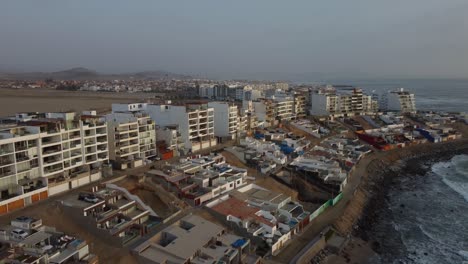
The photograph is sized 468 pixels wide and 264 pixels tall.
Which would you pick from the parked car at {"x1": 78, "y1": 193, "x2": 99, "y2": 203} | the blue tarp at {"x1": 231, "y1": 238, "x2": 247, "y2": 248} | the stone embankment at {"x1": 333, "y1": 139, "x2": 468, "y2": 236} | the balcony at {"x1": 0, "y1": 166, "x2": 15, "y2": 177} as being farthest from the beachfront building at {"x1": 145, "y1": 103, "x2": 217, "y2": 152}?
the blue tarp at {"x1": 231, "y1": 238, "x2": 247, "y2": 248}

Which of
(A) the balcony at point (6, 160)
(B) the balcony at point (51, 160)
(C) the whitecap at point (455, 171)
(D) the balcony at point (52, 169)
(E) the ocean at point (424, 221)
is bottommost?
(C) the whitecap at point (455, 171)

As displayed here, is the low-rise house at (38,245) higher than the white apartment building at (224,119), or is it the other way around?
the white apartment building at (224,119)

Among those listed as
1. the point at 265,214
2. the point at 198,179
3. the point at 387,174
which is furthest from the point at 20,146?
the point at 387,174

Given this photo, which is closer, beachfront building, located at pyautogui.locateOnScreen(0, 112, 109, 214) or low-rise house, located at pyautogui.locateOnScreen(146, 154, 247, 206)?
beachfront building, located at pyautogui.locateOnScreen(0, 112, 109, 214)

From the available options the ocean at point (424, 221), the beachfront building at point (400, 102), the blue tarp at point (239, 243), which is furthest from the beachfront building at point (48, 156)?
the beachfront building at point (400, 102)

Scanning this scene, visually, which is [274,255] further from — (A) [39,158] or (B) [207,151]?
(B) [207,151]

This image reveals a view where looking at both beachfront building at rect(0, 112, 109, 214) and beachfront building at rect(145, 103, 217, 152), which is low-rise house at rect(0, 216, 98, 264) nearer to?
beachfront building at rect(0, 112, 109, 214)

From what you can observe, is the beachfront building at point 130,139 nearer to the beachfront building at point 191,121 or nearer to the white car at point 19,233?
the beachfront building at point 191,121

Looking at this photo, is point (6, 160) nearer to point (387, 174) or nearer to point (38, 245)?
point (38, 245)
